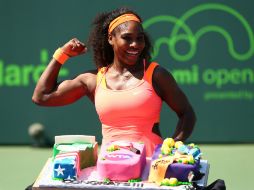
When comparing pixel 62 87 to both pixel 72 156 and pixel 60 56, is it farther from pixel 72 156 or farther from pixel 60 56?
pixel 72 156

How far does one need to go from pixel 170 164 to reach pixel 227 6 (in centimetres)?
591

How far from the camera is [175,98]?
4.57 metres

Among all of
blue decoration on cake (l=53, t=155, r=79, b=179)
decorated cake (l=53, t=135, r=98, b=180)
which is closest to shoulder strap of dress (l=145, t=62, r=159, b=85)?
decorated cake (l=53, t=135, r=98, b=180)

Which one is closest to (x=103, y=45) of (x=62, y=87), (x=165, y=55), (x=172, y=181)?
(x=62, y=87)

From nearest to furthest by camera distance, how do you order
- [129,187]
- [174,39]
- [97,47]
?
[129,187] < [97,47] < [174,39]

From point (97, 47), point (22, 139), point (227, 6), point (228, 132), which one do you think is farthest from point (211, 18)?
point (97, 47)

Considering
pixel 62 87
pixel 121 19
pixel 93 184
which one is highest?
pixel 121 19

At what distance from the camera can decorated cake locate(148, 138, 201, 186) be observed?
3871 mm

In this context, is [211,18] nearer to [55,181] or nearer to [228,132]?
[228,132]

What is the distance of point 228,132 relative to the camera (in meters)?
9.64

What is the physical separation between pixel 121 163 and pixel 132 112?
59 cm

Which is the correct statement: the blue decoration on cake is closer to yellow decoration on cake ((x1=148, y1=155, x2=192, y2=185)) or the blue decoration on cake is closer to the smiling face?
yellow decoration on cake ((x1=148, y1=155, x2=192, y2=185))

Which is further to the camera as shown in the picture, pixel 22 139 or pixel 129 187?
pixel 22 139

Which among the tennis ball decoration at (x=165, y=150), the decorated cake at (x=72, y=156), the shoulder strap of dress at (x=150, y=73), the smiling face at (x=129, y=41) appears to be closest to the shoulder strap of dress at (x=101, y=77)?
the smiling face at (x=129, y=41)
